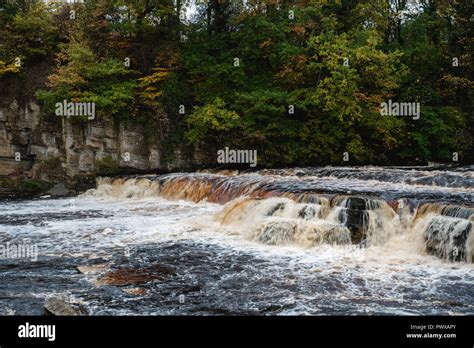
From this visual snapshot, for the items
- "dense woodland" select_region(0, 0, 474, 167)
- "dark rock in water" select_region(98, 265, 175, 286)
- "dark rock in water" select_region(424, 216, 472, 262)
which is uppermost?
"dense woodland" select_region(0, 0, 474, 167)

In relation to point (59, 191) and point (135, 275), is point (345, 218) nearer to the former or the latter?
point (135, 275)

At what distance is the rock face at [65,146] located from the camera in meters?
22.8

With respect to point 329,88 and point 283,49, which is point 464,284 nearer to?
point 329,88

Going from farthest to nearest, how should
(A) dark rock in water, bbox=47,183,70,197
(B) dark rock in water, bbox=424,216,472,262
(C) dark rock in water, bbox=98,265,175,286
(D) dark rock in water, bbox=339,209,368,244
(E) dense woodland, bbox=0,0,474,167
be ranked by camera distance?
(E) dense woodland, bbox=0,0,474,167 → (A) dark rock in water, bbox=47,183,70,197 → (D) dark rock in water, bbox=339,209,368,244 → (B) dark rock in water, bbox=424,216,472,262 → (C) dark rock in water, bbox=98,265,175,286

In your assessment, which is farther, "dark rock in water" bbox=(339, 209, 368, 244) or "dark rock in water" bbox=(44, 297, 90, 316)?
"dark rock in water" bbox=(339, 209, 368, 244)

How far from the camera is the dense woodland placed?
74.4ft

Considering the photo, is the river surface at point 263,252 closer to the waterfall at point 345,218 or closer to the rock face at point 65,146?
the waterfall at point 345,218

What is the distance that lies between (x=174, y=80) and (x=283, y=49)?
6.05 meters

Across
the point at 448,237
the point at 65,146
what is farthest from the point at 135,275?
the point at 65,146

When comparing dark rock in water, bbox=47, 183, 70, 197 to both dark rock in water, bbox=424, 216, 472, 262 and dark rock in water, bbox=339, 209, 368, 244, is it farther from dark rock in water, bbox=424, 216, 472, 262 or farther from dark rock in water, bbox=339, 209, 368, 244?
dark rock in water, bbox=424, 216, 472, 262

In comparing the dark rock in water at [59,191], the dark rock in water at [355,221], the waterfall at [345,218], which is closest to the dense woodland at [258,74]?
the dark rock in water at [59,191]

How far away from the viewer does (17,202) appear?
20406 millimetres

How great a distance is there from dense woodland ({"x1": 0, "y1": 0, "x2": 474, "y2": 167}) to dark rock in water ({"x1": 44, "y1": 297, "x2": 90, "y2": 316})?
628 inches

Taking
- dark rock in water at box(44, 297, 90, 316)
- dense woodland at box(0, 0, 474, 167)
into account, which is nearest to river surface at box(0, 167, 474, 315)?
dark rock in water at box(44, 297, 90, 316)
